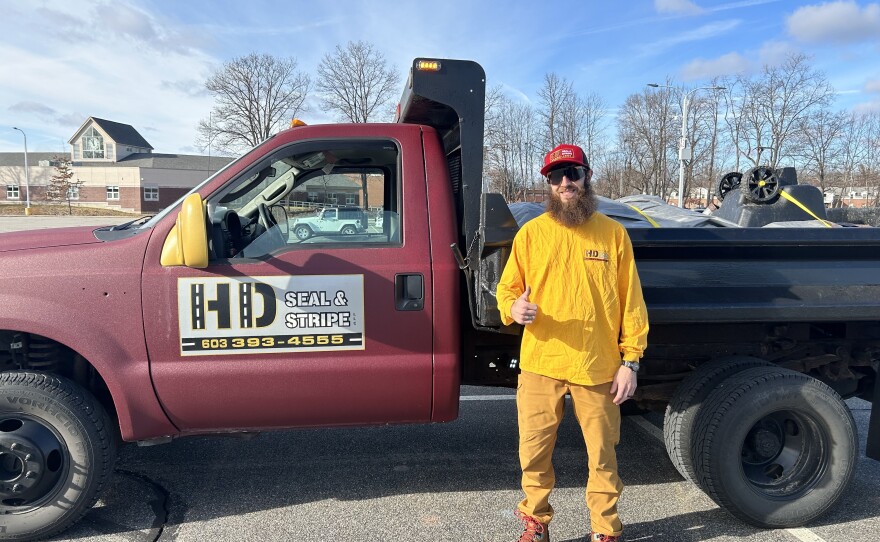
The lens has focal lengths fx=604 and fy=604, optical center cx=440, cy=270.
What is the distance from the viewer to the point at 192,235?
257cm

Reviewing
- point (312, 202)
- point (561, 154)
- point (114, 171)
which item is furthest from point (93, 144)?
point (561, 154)

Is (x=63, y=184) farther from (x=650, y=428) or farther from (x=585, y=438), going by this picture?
(x=585, y=438)

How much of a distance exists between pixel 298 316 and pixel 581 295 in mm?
1326

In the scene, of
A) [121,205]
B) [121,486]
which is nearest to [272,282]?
[121,486]

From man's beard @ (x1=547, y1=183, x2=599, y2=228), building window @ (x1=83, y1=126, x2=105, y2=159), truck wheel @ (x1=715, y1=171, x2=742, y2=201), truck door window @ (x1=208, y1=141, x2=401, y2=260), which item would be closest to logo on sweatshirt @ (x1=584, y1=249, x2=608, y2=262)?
man's beard @ (x1=547, y1=183, x2=599, y2=228)

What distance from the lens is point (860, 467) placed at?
154 inches

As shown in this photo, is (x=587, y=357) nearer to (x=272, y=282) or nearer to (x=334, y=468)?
(x=272, y=282)

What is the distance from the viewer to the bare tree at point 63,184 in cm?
6328

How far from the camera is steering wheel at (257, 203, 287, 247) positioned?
297 cm

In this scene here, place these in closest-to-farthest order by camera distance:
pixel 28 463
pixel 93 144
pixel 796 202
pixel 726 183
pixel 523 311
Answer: pixel 523 311, pixel 28 463, pixel 796 202, pixel 726 183, pixel 93 144

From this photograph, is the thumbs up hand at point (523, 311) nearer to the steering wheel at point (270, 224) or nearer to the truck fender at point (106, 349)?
the steering wheel at point (270, 224)

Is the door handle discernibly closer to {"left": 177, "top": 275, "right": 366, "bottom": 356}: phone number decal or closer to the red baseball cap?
{"left": 177, "top": 275, "right": 366, "bottom": 356}: phone number decal

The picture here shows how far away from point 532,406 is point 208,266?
163 cm

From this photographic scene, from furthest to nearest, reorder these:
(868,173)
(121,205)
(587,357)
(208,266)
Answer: (121,205), (868,173), (208,266), (587,357)
